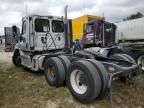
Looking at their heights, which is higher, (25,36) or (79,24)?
(79,24)

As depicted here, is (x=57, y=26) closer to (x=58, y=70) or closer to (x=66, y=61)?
(x=66, y=61)

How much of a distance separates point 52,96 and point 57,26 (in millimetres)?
3892

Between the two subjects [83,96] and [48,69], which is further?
[48,69]

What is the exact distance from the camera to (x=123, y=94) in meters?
4.66

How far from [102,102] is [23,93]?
2.25 meters

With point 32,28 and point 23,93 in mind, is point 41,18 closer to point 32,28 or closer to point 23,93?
point 32,28

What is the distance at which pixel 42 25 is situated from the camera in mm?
7207

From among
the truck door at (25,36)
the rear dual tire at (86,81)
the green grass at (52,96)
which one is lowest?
the green grass at (52,96)

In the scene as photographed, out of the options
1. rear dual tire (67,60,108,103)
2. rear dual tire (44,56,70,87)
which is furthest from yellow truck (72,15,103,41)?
rear dual tire (67,60,108,103)

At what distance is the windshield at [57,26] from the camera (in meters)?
7.60

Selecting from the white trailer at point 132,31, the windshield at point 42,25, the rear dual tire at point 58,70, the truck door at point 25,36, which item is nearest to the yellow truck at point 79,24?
the white trailer at point 132,31

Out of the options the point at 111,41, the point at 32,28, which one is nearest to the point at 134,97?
the point at 32,28

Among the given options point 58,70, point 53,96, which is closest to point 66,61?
point 58,70

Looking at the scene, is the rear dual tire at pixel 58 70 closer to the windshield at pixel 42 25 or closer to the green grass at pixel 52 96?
the green grass at pixel 52 96
